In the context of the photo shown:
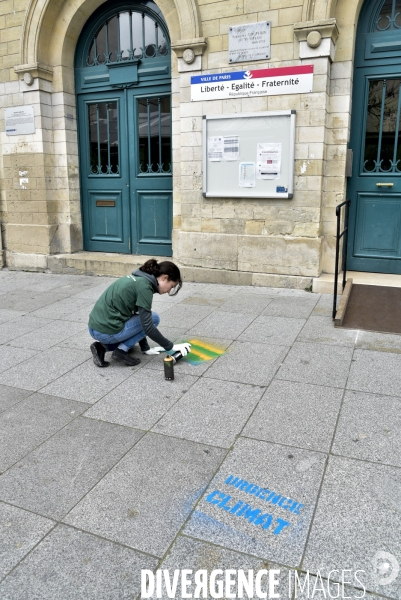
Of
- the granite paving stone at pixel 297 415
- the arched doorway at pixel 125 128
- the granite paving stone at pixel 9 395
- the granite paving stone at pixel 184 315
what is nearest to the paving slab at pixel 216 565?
the granite paving stone at pixel 297 415

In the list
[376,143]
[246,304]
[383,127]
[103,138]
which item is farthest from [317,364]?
[103,138]

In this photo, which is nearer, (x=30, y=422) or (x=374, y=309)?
(x=30, y=422)

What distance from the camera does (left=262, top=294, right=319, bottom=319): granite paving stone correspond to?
6.05 meters

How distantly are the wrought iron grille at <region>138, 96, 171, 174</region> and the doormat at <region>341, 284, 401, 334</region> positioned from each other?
3.88 m

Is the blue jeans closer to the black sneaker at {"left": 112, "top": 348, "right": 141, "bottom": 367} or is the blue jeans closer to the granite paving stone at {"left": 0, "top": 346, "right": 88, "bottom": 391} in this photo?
the black sneaker at {"left": 112, "top": 348, "right": 141, "bottom": 367}

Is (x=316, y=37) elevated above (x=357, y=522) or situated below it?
above

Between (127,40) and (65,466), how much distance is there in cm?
760

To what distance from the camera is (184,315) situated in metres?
6.07

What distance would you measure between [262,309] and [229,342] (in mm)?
1321

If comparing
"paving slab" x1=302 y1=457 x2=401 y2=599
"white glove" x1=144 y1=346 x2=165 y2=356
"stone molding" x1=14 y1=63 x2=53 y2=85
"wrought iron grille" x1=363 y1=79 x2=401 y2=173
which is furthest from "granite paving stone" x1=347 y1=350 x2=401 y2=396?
"stone molding" x1=14 y1=63 x2=53 y2=85

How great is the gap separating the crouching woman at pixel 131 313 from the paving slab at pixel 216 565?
215cm

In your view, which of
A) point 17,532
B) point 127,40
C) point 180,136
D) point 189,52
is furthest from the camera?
point 127,40

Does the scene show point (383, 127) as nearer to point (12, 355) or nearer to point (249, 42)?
point (249, 42)

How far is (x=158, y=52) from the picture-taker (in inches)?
316
